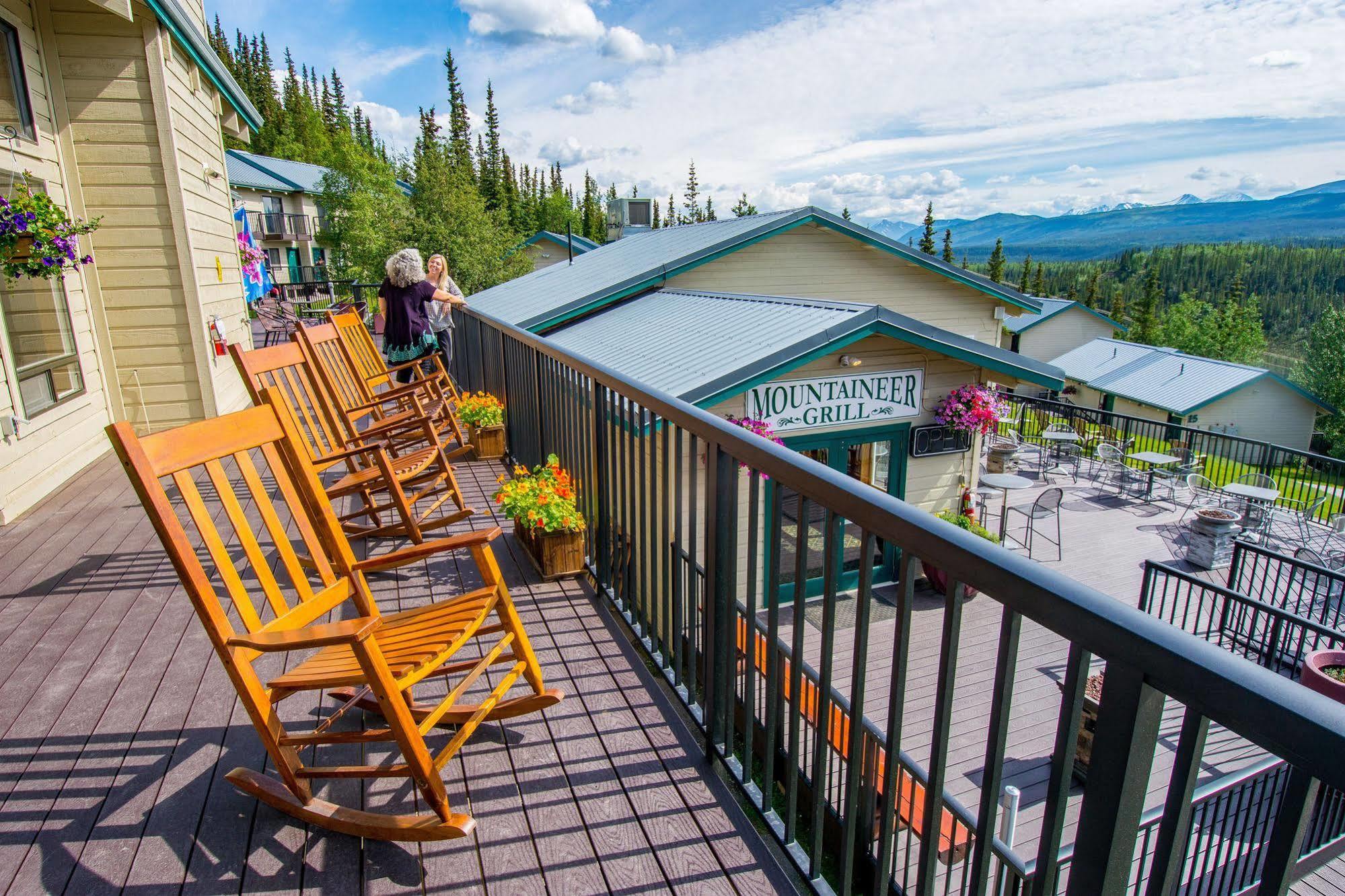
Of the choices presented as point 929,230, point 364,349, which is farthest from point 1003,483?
point 929,230

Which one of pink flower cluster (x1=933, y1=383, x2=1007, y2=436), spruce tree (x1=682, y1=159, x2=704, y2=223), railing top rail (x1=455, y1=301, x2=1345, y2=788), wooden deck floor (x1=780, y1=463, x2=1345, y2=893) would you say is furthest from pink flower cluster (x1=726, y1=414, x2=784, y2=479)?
spruce tree (x1=682, y1=159, x2=704, y2=223)

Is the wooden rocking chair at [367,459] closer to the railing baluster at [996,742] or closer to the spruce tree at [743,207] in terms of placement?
the railing baluster at [996,742]

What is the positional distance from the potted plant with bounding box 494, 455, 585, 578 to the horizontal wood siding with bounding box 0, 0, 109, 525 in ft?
10.3

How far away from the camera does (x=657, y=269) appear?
10.6m

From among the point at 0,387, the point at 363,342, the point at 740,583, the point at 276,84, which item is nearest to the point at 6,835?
the point at 0,387

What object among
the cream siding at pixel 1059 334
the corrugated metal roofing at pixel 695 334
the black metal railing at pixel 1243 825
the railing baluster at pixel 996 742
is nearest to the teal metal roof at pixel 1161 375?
the cream siding at pixel 1059 334

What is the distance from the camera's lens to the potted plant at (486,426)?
17.7 ft

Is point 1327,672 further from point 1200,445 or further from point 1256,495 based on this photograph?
point 1200,445

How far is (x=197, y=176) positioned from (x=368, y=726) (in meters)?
6.84

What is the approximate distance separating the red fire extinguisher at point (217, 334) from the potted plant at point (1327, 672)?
8902 millimetres

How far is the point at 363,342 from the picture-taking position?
622 centimetres

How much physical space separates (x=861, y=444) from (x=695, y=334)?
2297mm

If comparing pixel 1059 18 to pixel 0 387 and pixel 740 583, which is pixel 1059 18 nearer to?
pixel 740 583

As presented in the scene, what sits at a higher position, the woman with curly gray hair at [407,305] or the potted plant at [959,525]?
the woman with curly gray hair at [407,305]
